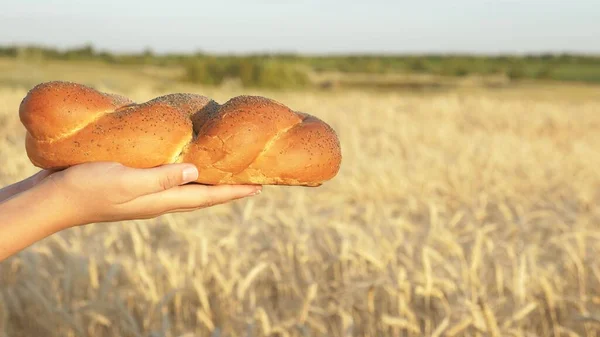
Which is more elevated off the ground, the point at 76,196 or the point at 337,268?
the point at 76,196

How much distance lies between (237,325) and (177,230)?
42.0 inches

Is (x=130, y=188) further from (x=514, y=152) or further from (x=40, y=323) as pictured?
(x=514, y=152)

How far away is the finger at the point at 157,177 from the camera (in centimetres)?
155

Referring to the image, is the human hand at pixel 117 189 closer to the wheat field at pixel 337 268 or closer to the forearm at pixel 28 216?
the forearm at pixel 28 216

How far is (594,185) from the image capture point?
5.76 metres

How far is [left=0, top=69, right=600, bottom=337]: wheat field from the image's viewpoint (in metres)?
2.83

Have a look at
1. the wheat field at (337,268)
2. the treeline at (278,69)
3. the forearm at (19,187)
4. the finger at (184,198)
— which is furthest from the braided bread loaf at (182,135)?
the treeline at (278,69)

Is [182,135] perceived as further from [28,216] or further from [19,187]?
[19,187]

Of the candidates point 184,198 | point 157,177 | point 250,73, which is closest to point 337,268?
point 184,198

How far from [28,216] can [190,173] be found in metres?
0.37

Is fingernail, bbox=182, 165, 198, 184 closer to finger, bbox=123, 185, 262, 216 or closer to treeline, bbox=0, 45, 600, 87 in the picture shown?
finger, bbox=123, 185, 262, 216

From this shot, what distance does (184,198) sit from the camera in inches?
66.2

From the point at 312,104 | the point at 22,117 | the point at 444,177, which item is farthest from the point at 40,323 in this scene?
the point at 312,104

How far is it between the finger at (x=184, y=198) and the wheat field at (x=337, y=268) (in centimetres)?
86
